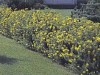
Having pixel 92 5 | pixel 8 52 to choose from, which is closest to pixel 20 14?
pixel 8 52

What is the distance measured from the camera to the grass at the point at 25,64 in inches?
359

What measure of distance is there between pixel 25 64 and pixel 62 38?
1.17 meters

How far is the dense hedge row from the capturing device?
895 cm

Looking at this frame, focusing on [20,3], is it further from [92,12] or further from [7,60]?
[7,60]

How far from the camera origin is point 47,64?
10039 mm

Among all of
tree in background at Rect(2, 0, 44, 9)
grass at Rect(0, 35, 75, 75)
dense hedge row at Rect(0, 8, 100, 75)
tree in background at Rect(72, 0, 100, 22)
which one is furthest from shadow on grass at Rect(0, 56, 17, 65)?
tree in background at Rect(2, 0, 44, 9)

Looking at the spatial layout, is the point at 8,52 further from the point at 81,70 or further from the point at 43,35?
the point at 81,70

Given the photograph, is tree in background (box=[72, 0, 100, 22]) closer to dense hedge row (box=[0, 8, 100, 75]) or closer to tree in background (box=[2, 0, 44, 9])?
dense hedge row (box=[0, 8, 100, 75])

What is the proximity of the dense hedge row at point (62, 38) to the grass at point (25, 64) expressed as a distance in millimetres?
256

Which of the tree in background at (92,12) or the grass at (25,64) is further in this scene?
the tree in background at (92,12)

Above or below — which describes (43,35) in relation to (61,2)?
above

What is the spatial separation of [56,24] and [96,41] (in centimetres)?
215

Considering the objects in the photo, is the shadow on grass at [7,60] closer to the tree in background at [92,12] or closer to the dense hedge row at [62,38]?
the dense hedge row at [62,38]

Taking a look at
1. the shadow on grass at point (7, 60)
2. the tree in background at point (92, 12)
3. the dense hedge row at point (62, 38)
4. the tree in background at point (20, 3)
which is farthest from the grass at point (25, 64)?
the tree in background at point (20, 3)
